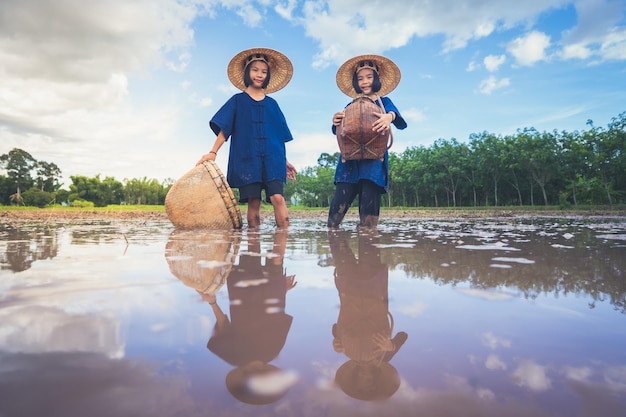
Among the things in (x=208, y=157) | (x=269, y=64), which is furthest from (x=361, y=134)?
(x=208, y=157)

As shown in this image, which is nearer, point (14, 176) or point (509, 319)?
point (509, 319)

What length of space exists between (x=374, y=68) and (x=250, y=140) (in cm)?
195

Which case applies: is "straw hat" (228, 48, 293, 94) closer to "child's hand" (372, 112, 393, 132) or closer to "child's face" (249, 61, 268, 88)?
"child's face" (249, 61, 268, 88)

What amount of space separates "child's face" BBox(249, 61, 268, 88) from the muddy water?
3.74 meters

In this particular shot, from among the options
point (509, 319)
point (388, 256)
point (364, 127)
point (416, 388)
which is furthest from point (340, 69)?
point (416, 388)

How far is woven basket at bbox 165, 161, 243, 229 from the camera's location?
4289mm

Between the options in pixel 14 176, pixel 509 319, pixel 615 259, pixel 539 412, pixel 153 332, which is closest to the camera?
pixel 539 412

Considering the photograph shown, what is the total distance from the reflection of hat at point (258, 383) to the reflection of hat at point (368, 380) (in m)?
0.09

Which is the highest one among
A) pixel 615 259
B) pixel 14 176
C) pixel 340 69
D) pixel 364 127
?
pixel 14 176

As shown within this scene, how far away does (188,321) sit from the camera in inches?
35.4

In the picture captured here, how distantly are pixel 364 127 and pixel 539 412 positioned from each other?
12.2ft

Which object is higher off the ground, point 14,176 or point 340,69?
point 14,176

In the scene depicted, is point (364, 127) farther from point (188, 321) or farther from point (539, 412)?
point (539, 412)

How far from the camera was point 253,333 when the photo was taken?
828 mm
